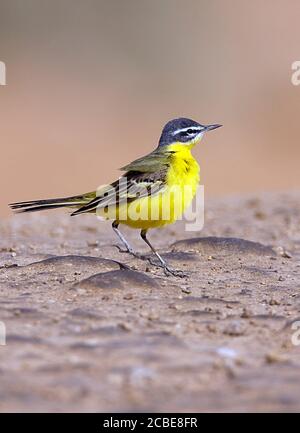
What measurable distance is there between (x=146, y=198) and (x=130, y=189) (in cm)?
19

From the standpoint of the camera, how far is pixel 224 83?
37.6 metres

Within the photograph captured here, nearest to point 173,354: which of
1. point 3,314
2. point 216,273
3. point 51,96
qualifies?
point 3,314

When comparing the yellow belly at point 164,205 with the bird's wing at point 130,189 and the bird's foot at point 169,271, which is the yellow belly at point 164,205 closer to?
the bird's wing at point 130,189

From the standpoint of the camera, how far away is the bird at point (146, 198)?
8.10 m

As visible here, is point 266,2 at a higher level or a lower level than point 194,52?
higher

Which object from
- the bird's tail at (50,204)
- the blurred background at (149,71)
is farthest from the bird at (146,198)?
the blurred background at (149,71)

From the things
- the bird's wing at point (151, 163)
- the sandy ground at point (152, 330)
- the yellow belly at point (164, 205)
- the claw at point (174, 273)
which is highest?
the bird's wing at point (151, 163)

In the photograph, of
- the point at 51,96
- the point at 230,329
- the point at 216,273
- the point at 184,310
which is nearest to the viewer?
the point at 230,329

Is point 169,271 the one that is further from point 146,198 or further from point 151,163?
point 151,163

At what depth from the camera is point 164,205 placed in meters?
8.09

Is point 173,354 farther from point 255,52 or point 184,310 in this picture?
point 255,52

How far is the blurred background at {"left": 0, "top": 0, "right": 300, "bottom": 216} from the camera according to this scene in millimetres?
33156

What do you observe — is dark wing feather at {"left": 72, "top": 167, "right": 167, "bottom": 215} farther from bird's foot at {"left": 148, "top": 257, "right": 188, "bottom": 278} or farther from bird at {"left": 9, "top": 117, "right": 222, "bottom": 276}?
bird's foot at {"left": 148, "top": 257, "right": 188, "bottom": 278}
